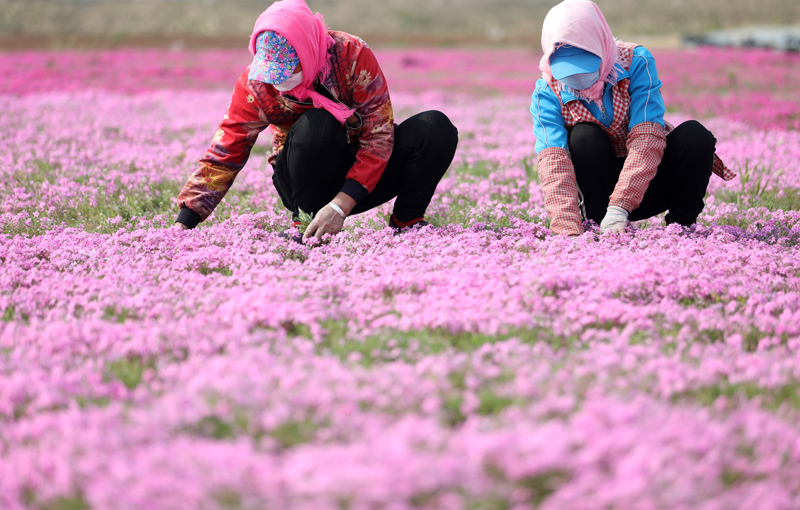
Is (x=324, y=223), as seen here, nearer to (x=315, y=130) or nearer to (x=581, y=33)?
(x=315, y=130)

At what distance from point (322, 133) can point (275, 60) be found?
670 mm

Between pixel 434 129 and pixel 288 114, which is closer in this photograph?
pixel 288 114

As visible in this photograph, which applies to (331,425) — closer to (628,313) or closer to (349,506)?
(349,506)

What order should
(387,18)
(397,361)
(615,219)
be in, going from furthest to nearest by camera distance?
(387,18) < (615,219) < (397,361)

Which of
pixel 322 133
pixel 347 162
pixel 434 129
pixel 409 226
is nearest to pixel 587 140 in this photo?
pixel 434 129

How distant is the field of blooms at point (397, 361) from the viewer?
198 cm

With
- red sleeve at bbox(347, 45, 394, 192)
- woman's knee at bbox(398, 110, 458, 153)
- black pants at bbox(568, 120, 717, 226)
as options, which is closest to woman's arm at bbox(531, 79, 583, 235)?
black pants at bbox(568, 120, 717, 226)

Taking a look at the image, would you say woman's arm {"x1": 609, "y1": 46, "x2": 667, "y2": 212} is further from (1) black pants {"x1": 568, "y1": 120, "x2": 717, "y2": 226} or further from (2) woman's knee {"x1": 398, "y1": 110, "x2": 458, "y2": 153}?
(2) woman's knee {"x1": 398, "y1": 110, "x2": 458, "y2": 153}

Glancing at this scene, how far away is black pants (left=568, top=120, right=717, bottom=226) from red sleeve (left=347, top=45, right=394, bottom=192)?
139 centimetres

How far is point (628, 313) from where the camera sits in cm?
333

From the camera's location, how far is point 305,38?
4.14m

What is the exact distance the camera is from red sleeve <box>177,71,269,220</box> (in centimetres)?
459

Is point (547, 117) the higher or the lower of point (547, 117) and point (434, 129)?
the higher

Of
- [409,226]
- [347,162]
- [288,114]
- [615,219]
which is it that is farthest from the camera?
[409,226]
